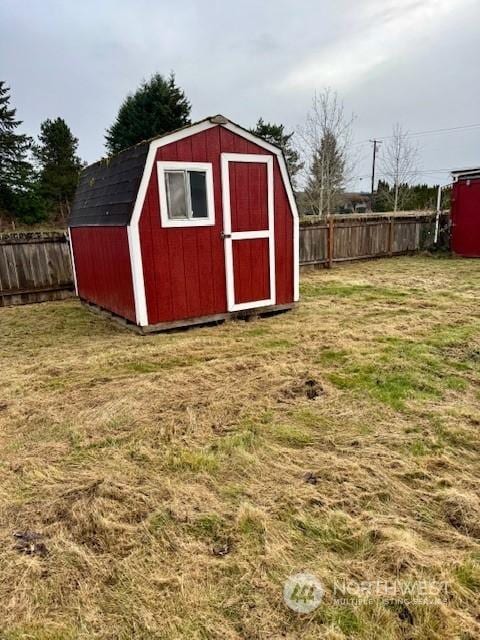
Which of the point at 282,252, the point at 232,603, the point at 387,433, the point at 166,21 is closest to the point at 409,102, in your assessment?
the point at 166,21

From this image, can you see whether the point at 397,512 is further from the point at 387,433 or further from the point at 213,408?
the point at 213,408

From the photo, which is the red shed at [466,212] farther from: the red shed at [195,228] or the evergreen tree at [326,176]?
the evergreen tree at [326,176]

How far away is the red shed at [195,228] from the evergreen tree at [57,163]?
77.7 feet

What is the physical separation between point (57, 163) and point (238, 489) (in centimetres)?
3104

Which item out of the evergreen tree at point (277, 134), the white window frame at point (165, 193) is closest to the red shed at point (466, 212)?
the white window frame at point (165, 193)

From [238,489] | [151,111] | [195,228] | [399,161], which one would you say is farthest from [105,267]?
[399,161]

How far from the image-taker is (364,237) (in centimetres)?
1317

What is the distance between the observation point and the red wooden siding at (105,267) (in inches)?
223

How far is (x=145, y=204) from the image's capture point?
5191mm

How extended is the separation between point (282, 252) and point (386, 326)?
2098 mm

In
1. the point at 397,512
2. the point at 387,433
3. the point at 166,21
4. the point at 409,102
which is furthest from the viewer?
the point at 409,102

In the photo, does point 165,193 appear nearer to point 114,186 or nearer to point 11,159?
point 114,186

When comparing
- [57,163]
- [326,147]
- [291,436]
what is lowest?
[291,436]

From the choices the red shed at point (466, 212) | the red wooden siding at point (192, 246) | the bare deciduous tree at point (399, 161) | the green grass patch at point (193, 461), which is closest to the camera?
the green grass patch at point (193, 461)
